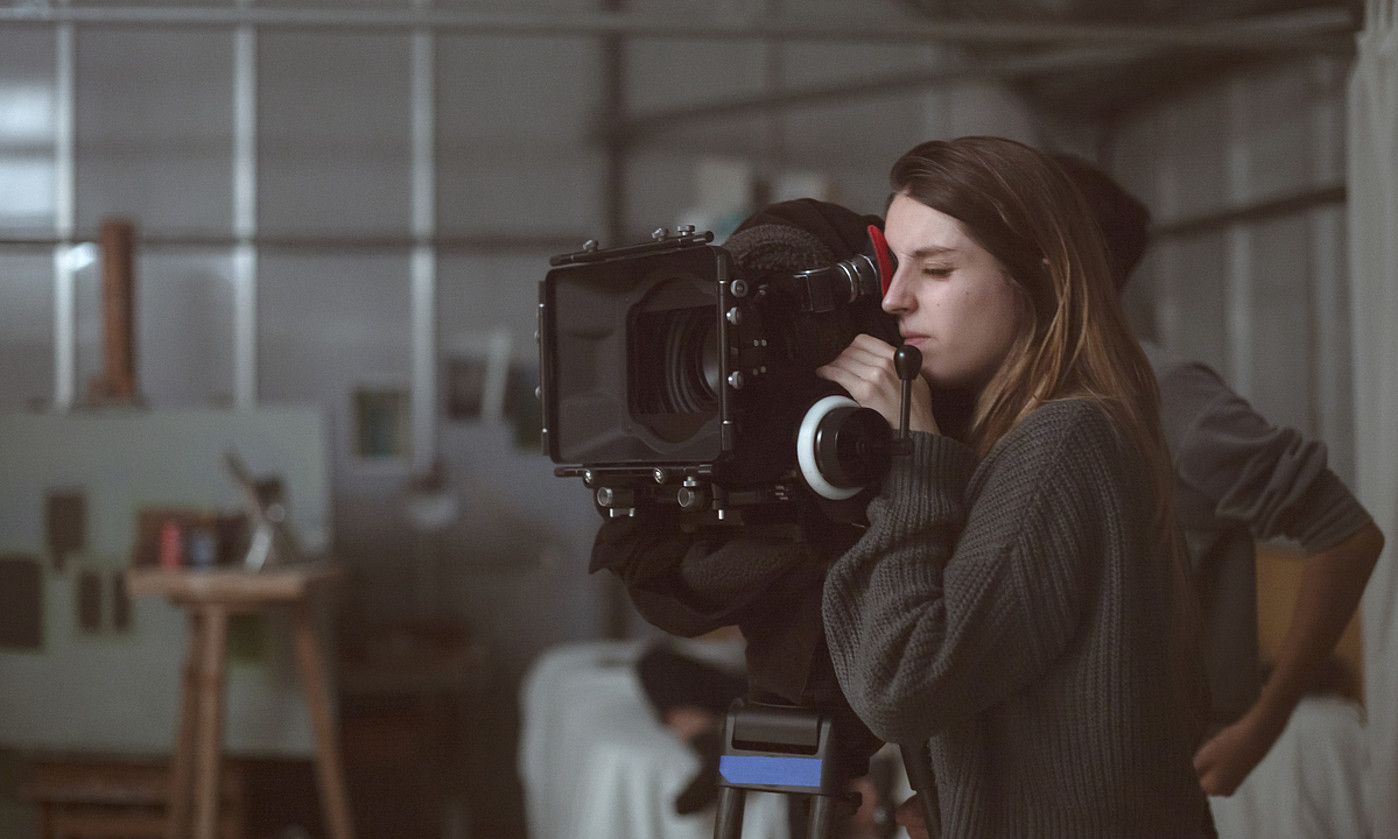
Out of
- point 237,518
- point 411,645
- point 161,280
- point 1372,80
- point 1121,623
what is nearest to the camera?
point 1121,623

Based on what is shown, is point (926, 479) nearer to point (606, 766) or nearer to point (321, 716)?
point (606, 766)

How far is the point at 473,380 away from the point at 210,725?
1.80 meters

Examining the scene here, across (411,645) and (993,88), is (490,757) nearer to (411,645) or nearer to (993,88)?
(411,645)

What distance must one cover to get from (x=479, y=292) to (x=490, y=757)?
5.60 feet

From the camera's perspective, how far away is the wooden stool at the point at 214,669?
3506 mm

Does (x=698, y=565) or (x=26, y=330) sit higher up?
(x=26, y=330)

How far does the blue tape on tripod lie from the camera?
1.18 m

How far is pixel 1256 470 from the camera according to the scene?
5.74ft

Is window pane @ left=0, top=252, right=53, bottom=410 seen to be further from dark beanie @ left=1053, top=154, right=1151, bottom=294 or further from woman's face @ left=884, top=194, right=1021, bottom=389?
woman's face @ left=884, top=194, right=1021, bottom=389

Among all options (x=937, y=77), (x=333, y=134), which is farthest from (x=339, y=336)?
(x=937, y=77)

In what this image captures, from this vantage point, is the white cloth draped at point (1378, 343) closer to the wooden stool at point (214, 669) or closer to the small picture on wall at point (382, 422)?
the wooden stool at point (214, 669)

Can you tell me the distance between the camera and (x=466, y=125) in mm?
5027

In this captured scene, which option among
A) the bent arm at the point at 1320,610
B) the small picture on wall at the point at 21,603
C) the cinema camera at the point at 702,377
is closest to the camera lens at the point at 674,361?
the cinema camera at the point at 702,377

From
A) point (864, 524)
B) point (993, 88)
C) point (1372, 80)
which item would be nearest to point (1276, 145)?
point (993, 88)
